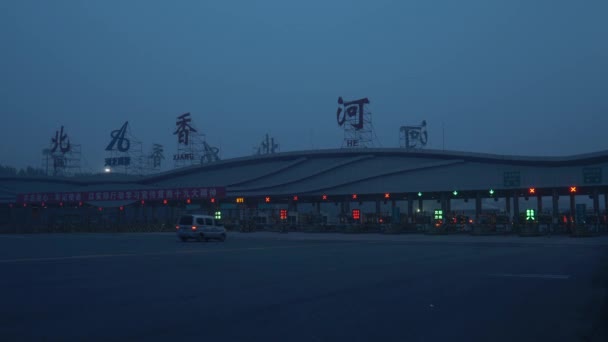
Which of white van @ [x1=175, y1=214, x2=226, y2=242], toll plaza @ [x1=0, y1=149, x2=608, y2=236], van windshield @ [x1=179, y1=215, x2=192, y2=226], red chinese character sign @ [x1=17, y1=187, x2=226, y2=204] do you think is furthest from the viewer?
red chinese character sign @ [x1=17, y1=187, x2=226, y2=204]

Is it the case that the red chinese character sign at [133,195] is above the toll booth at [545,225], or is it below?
above

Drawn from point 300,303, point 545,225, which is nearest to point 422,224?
point 545,225

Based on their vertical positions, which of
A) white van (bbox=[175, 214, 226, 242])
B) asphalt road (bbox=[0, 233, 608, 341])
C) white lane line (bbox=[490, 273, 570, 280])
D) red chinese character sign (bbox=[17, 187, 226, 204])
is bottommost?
white lane line (bbox=[490, 273, 570, 280])

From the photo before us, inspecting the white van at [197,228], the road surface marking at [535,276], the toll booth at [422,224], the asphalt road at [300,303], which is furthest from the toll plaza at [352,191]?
the asphalt road at [300,303]

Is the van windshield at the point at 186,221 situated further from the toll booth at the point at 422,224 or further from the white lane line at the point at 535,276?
the toll booth at the point at 422,224

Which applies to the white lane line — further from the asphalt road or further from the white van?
the white van

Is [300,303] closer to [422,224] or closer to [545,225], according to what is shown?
[545,225]

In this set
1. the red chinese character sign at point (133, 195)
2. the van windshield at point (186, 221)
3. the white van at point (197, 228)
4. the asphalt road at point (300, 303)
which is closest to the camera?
the asphalt road at point (300, 303)

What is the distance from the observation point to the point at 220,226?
A: 3547 centimetres

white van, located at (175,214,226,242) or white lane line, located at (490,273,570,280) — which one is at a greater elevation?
white van, located at (175,214,226,242)

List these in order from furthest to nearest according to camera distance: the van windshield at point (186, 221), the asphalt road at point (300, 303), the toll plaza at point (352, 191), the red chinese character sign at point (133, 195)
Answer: the red chinese character sign at point (133, 195) → the toll plaza at point (352, 191) → the van windshield at point (186, 221) → the asphalt road at point (300, 303)

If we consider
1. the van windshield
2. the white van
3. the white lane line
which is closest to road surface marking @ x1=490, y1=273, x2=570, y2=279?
the white lane line

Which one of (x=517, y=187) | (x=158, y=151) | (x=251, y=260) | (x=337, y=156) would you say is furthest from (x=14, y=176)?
(x=251, y=260)

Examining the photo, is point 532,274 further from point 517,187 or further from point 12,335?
point 517,187
